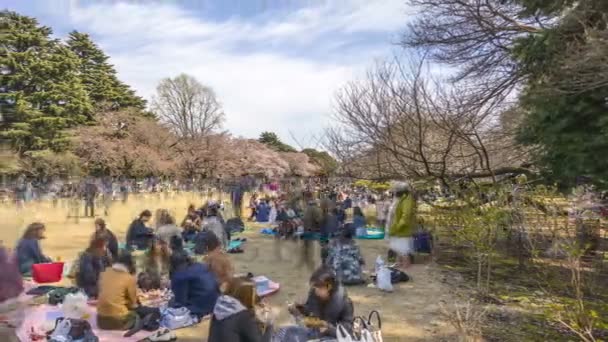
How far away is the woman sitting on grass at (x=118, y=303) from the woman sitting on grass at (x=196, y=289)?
1.63 ft

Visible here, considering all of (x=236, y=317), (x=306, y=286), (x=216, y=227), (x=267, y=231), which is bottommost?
(x=306, y=286)

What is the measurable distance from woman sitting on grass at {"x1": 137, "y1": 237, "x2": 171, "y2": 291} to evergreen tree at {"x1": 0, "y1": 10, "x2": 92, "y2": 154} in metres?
A: 23.7

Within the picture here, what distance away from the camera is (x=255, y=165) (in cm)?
4544

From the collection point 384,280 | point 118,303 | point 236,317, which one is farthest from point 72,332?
point 384,280

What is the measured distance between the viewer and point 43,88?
94.7ft

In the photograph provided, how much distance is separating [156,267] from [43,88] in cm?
2771

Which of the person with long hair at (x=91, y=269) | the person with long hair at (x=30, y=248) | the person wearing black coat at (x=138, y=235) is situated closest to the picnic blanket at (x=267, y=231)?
the person wearing black coat at (x=138, y=235)

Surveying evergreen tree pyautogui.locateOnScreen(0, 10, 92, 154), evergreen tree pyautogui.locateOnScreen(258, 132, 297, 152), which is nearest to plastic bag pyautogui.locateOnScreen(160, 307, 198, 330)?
evergreen tree pyautogui.locateOnScreen(0, 10, 92, 154)

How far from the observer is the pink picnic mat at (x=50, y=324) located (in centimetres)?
445

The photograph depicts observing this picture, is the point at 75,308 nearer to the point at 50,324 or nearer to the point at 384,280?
the point at 50,324

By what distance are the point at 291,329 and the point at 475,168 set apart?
25.7ft

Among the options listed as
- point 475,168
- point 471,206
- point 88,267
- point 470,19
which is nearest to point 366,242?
point 475,168

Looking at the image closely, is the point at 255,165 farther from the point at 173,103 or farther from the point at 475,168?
the point at 475,168

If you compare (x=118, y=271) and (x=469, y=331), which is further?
(x=118, y=271)
